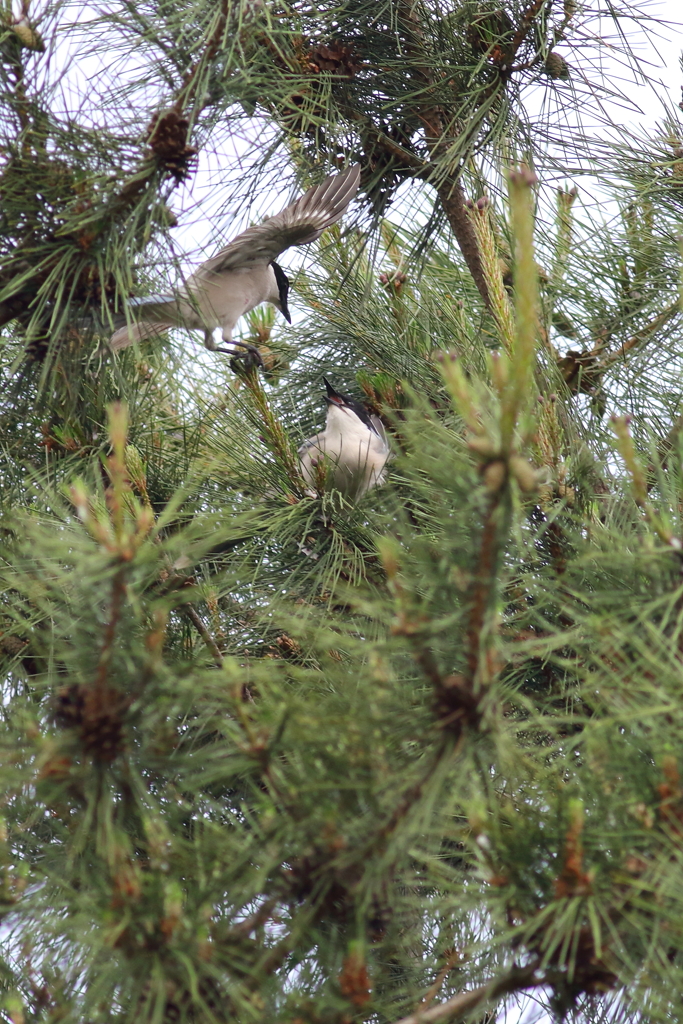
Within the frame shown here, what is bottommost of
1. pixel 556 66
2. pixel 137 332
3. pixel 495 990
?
pixel 495 990

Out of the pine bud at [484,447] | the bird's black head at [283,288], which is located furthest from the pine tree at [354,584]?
the bird's black head at [283,288]

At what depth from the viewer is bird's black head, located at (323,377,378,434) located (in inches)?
99.7

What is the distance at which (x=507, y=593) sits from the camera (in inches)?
63.4

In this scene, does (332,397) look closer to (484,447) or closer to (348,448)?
(348,448)

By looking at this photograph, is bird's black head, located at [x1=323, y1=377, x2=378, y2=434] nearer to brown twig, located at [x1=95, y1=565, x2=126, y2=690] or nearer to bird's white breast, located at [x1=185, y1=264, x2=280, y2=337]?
bird's white breast, located at [x1=185, y1=264, x2=280, y2=337]

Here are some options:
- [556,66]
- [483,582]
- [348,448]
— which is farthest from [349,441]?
[483,582]

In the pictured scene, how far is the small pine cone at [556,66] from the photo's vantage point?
81.4 inches

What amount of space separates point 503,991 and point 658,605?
1.23 ft

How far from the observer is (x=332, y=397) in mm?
2549

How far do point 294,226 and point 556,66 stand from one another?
592mm

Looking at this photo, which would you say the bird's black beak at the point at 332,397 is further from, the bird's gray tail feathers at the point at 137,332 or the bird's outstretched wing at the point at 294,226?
the bird's gray tail feathers at the point at 137,332

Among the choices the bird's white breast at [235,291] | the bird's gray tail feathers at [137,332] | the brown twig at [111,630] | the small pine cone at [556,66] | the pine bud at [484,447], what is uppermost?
the small pine cone at [556,66]

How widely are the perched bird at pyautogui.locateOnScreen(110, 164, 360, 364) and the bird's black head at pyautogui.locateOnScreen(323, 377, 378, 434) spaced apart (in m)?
0.20

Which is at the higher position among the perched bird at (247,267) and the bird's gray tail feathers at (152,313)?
the perched bird at (247,267)
